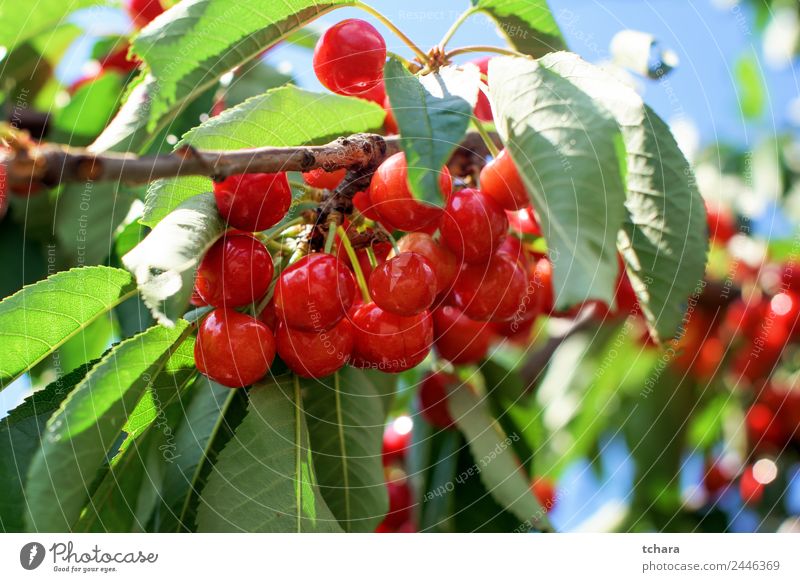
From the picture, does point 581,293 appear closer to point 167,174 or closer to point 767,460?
point 167,174

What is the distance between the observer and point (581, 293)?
1.55 feet

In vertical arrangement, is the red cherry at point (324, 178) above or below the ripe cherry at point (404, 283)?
above

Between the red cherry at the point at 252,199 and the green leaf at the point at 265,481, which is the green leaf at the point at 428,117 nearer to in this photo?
the red cherry at the point at 252,199

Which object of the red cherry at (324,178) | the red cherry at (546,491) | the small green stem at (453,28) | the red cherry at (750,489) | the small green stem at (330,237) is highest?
the small green stem at (453,28)

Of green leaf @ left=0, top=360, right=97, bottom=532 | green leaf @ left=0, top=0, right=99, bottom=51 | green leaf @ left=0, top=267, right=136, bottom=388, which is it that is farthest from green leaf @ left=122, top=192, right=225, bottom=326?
green leaf @ left=0, top=0, right=99, bottom=51

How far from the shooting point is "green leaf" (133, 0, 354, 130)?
2.07ft

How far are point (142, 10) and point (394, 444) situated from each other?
2.68ft

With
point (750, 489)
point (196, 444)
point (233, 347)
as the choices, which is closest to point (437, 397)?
point (196, 444)

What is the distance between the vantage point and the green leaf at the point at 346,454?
83 cm

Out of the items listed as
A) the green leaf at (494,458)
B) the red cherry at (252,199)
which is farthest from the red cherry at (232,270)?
the green leaf at (494,458)

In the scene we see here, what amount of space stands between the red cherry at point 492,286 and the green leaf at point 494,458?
291 millimetres

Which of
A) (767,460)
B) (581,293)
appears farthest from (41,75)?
(767,460)

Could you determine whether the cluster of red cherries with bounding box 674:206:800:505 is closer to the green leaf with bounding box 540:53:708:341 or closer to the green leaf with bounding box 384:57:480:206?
the green leaf with bounding box 540:53:708:341

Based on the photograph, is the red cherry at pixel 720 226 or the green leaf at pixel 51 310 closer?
the green leaf at pixel 51 310
